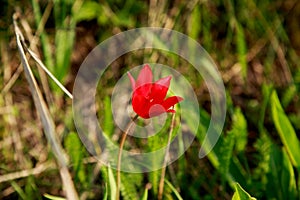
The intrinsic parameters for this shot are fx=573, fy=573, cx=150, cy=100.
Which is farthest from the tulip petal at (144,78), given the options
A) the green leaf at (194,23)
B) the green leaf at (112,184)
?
the green leaf at (194,23)

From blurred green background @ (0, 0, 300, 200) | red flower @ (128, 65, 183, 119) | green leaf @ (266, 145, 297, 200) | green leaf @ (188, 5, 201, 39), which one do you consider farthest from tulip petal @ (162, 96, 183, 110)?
green leaf @ (188, 5, 201, 39)

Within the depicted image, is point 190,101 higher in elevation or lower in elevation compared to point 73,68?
lower

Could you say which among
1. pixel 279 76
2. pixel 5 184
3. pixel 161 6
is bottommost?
pixel 5 184

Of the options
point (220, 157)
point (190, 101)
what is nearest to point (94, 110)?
point (190, 101)

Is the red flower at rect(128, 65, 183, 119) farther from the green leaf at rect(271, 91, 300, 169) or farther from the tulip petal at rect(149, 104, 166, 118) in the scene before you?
the green leaf at rect(271, 91, 300, 169)

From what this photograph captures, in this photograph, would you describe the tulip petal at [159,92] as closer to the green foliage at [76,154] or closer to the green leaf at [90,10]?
the green foliage at [76,154]

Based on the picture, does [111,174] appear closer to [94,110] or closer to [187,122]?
[187,122]

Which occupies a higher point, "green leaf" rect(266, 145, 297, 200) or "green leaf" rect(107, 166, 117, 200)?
"green leaf" rect(107, 166, 117, 200)

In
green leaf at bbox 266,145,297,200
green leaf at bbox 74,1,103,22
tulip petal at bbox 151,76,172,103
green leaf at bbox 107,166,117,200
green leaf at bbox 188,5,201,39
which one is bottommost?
green leaf at bbox 266,145,297,200
